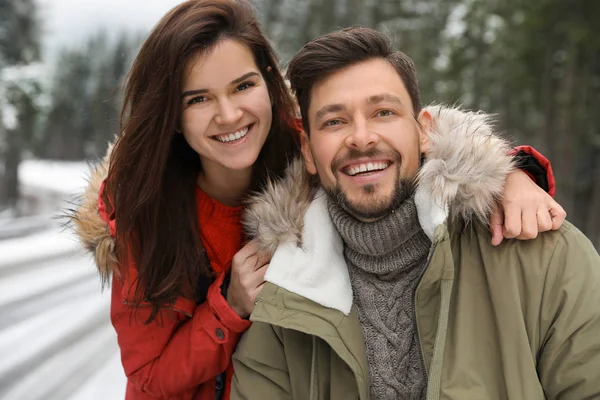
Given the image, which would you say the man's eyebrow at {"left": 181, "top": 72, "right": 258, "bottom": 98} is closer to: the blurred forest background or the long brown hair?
the long brown hair

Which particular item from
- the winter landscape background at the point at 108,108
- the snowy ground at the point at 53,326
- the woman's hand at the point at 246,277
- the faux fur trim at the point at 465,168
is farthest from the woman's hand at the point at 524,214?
the snowy ground at the point at 53,326

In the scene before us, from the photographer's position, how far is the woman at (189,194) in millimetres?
2344

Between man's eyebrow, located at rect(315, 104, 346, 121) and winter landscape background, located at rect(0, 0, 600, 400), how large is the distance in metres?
0.51

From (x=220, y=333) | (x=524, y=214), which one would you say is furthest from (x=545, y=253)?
(x=220, y=333)

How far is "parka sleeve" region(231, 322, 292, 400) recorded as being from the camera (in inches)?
87.6

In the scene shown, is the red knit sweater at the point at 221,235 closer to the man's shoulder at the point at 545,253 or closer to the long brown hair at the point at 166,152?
the long brown hair at the point at 166,152

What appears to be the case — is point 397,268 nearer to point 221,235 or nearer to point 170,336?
point 221,235

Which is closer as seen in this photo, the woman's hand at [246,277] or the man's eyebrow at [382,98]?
the man's eyebrow at [382,98]

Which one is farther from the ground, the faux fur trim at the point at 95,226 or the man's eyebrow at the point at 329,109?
the man's eyebrow at the point at 329,109

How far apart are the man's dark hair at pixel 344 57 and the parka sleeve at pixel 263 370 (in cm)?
98

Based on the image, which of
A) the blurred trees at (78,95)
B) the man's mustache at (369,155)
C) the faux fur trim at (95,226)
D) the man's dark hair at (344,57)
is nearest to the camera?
the man's mustache at (369,155)

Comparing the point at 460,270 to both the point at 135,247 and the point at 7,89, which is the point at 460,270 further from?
the point at 7,89

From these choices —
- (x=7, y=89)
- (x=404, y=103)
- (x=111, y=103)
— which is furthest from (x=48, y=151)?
(x=404, y=103)

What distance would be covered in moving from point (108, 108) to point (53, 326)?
6.48ft
